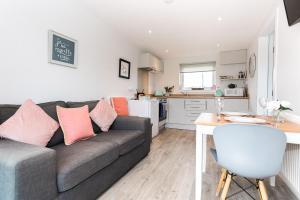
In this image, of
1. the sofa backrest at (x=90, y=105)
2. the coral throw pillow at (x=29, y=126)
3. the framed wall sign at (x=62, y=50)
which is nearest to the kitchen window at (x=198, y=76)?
the sofa backrest at (x=90, y=105)

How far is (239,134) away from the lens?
3.94ft

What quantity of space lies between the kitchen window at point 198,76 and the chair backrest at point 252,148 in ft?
13.3

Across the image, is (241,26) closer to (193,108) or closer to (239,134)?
(193,108)

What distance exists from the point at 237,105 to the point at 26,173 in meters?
4.43

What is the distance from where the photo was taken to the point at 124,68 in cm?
379

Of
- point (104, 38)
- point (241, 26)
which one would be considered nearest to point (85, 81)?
point (104, 38)

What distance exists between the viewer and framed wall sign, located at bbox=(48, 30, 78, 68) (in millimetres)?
2096

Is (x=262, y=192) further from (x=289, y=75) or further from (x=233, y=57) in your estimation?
(x=233, y=57)

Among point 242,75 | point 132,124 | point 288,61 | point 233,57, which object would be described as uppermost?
point 233,57

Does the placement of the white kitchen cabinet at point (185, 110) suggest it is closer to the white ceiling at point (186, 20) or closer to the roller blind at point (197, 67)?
the roller blind at point (197, 67)

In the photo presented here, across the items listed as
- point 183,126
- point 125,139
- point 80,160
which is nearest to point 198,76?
point 183,126

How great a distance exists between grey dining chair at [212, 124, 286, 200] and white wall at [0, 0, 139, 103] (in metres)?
1.97

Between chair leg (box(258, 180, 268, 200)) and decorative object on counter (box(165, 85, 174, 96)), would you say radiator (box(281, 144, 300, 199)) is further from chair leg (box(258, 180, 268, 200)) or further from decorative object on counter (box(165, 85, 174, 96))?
decorative object on counter (box(165, 85, 174, 96))

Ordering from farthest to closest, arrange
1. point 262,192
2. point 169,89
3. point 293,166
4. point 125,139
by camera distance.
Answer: point 169,89 < point 125,139 < point 293,166 < point 262,192
